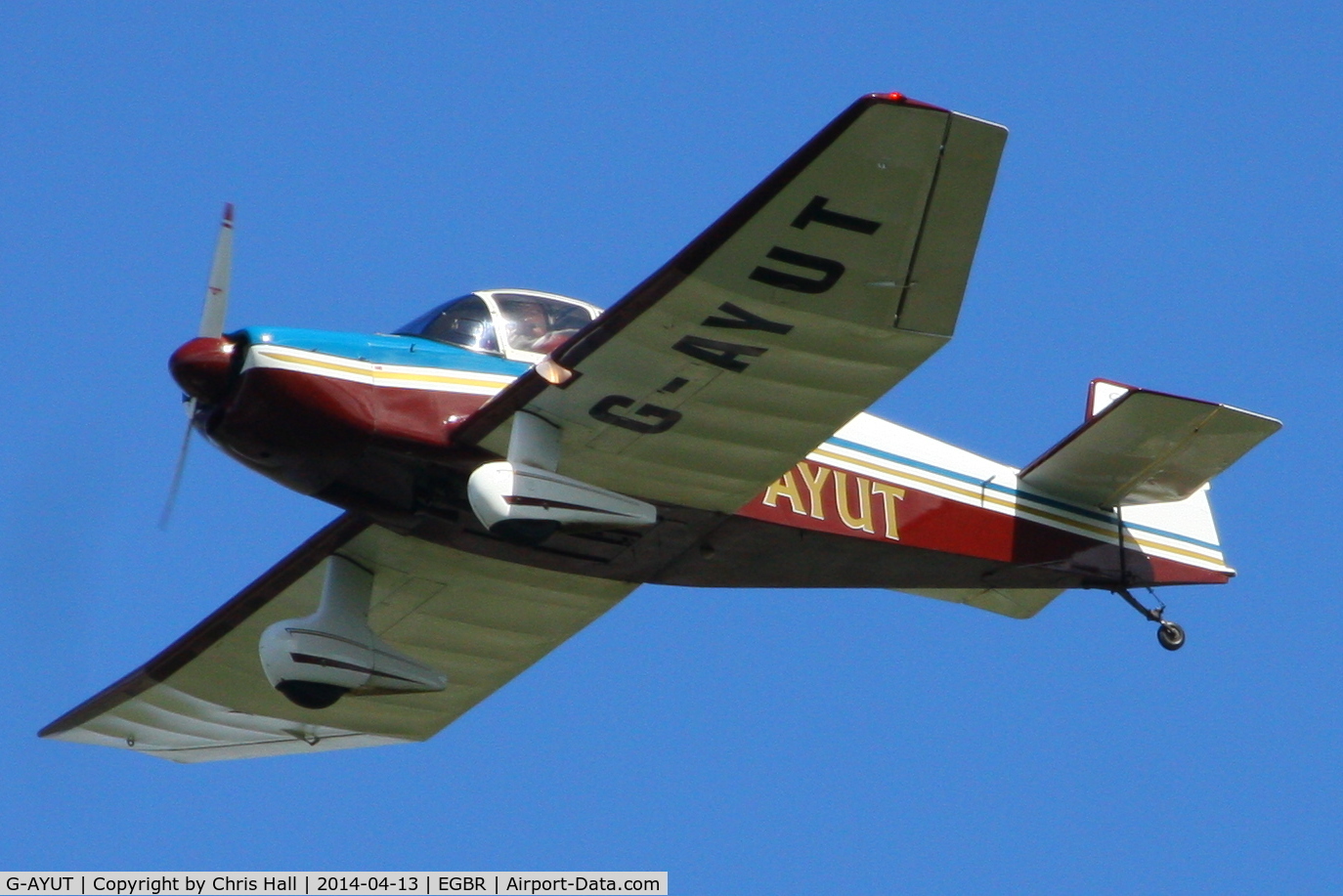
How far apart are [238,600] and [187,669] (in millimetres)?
1175

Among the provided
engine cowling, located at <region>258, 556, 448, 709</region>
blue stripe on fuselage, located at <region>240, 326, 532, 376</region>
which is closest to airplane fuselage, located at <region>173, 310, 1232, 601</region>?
blue stripe on fuselage, located at <region>240, 326, 532, 376</region>

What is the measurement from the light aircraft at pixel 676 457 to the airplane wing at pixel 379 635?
4 cm

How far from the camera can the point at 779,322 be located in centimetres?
1206

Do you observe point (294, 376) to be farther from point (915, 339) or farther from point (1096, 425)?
point (1096, 425)

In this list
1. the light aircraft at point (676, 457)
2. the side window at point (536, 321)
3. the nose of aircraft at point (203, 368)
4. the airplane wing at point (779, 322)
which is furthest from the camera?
the side window at point (536, 321)

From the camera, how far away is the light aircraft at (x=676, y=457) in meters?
11.5

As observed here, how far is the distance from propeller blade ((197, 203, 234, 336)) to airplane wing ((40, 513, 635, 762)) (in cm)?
230

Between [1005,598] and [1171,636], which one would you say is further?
[1005,598]

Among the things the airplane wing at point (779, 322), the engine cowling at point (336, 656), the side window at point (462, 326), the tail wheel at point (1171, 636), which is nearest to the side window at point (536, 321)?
the side window at point (462, 326)

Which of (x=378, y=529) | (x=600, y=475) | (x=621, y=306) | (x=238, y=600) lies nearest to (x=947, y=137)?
(x=621, y=306)

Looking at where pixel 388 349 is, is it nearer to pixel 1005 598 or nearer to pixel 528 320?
pixel 528 320

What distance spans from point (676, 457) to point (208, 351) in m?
3.20

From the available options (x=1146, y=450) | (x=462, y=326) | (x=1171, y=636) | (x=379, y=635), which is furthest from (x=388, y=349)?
(x=1171, y=636)

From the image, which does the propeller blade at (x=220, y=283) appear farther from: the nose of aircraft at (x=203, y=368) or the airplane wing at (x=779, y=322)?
the airplane wing at (x=779, y=322)
